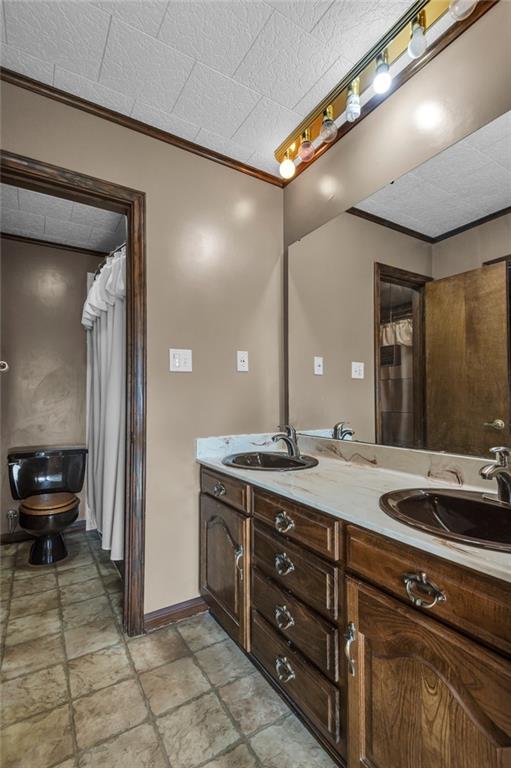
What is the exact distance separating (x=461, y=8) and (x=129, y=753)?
251 centimetres

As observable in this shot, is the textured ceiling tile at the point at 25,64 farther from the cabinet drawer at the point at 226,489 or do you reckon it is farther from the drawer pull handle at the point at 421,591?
the drawer pull handle at the point at 421,591

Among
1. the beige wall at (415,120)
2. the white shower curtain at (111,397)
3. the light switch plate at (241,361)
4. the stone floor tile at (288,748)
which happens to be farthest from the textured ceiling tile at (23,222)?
the stone floor tile at (288,748)

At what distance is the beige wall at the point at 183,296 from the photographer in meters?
1.60

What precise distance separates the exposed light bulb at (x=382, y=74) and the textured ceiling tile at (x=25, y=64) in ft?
4.09

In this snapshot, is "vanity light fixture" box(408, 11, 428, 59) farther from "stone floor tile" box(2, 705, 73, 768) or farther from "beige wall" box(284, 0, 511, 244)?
"stone floor tile" box(2, 705, 73, 768)

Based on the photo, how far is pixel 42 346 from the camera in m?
2.84

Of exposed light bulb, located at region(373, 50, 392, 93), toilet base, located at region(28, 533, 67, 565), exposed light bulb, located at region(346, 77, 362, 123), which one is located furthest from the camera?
toilet base, located at region(28, 533, 67, 565)

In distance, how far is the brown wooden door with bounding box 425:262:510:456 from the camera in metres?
1.13

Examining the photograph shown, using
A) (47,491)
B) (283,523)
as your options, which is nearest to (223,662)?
Answer: (283,523)

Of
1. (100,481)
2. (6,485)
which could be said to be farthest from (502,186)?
(6,485)

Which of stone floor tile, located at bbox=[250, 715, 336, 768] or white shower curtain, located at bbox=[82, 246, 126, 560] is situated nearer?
stone floor tile, located at bbox=[250, 715, 336, 768]

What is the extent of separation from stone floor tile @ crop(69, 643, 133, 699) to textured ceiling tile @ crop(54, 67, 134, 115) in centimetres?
240

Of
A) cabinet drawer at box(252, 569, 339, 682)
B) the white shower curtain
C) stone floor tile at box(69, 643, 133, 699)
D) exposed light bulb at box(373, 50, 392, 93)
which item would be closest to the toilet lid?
the white shower curtain

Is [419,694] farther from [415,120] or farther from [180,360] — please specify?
[415,120]
